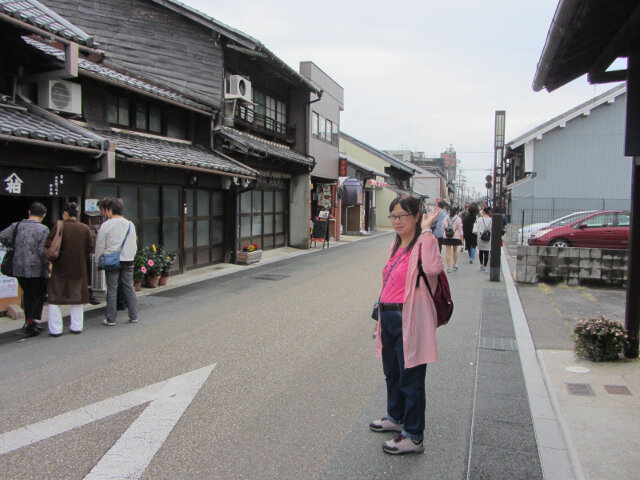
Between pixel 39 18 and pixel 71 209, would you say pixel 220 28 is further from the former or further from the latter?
pixel 71 209

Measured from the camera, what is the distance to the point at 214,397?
469cm

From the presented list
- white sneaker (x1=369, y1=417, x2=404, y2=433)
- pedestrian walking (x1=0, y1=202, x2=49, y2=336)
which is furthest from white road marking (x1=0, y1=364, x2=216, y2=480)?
pedestrian walking (x1=0, y1=202, x2=49, y2=336)

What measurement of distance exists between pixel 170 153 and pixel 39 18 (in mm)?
3982

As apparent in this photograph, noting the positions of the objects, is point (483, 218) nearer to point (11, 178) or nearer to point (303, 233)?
point (303, 233)

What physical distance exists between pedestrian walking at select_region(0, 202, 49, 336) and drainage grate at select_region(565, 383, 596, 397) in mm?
6773

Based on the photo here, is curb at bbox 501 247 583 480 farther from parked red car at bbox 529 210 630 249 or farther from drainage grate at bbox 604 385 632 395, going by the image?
parked red car at bbox 529 210 630 249

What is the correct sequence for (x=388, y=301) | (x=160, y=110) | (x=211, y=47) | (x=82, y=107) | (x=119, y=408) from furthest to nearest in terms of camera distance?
(x=211, y=47) → (x=160, y=110) → (x=82, y=107) → (x=119, y=408) → (x=388, y=301)

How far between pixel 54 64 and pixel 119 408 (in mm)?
7427

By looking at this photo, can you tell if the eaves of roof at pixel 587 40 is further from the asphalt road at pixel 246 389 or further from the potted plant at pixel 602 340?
the asphalt road at pixel 246 389

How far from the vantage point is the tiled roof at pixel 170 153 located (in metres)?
10.2

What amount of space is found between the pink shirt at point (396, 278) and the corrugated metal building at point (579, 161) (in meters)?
22.4

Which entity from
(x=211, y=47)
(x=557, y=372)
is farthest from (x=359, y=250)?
(x=557, y=372)

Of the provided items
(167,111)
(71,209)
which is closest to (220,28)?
(167,111)

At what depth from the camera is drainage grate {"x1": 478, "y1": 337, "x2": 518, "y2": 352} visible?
253 inches
